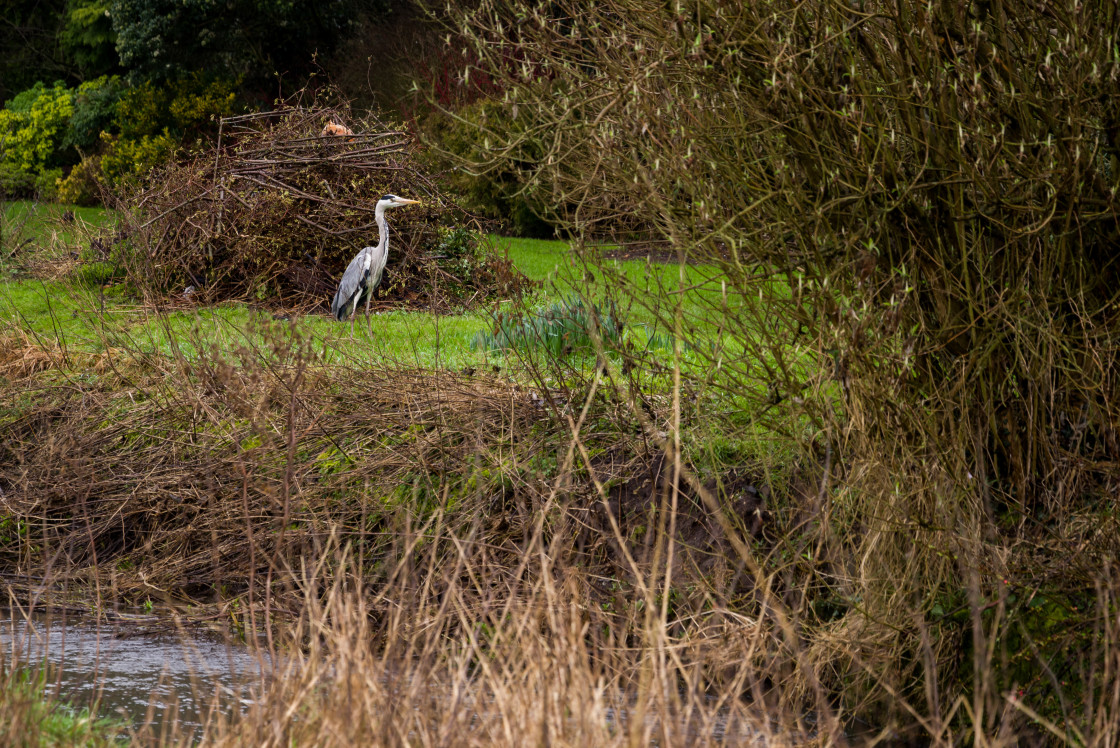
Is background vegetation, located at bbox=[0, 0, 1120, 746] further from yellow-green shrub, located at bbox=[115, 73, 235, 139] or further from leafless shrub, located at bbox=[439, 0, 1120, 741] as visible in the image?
yellow-green shrub, located at bbox=[115, 73, 235, 139]

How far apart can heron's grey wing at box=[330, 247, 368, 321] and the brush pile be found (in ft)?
4.54

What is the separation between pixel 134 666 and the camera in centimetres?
521

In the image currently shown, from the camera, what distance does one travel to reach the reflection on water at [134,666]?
4477mm

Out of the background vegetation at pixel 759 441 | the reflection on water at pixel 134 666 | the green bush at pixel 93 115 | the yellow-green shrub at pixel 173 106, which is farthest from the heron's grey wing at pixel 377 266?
the green bush at pixel 93 115

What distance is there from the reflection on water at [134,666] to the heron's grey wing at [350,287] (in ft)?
12.2

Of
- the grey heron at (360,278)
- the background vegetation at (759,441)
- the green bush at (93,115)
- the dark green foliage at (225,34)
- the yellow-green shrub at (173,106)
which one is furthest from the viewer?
the green bush at (93,115)

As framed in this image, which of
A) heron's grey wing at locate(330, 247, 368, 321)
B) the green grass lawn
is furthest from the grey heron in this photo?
the green grass lawn

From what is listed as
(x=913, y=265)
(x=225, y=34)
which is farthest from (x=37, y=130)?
(x=913, y=265)

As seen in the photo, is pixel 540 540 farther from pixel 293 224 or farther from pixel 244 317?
pixel 293 224

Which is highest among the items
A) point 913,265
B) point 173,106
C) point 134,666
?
point 913,265

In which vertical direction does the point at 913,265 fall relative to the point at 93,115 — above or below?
above

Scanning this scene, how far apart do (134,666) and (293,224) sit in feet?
20.6

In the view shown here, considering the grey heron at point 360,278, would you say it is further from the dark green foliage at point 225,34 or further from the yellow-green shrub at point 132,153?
the dark green foliage at point 225,34

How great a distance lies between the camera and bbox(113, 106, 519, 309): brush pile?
35.4ft
